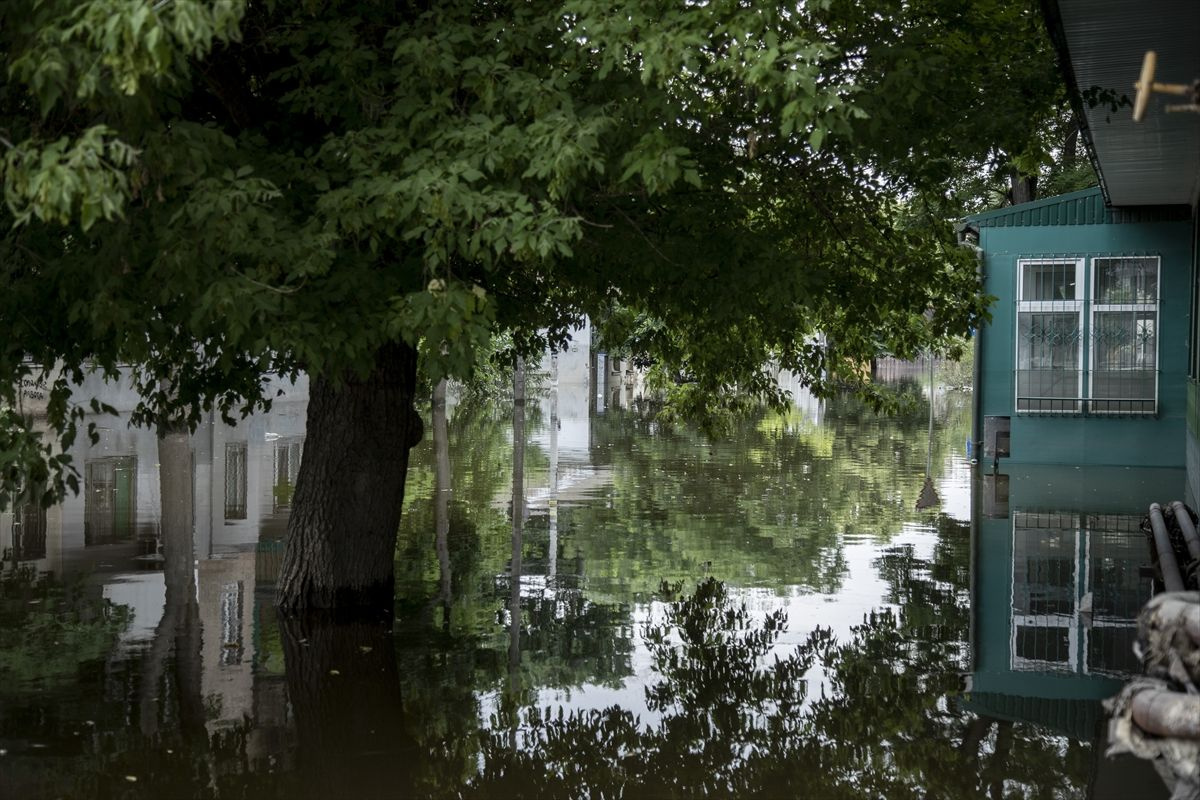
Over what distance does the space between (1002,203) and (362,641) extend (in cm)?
3038

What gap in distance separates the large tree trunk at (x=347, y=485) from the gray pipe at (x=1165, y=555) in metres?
6.08

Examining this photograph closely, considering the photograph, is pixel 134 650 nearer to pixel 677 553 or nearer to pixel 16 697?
pixel 16 697

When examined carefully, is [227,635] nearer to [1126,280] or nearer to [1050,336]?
[1050,336]

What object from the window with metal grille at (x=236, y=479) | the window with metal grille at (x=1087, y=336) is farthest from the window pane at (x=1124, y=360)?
the window with metal grille at (x=236, y=479)

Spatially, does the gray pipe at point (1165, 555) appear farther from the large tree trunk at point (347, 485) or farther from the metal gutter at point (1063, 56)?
the large tree trunk at point (347, 485)

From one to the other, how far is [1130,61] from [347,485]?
274 inches

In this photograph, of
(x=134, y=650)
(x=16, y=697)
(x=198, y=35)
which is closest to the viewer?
(x=198, y=35)

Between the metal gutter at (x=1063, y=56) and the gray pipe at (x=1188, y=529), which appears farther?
the gray pipe at (x=1188, y=529)

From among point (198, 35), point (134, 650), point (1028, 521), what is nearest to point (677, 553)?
point (1028, 521)

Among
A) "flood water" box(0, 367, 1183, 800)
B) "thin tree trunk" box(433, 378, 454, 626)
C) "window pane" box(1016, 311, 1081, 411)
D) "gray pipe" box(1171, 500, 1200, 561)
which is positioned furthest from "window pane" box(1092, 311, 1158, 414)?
"gray pipe" box(1171, 500, 1200, 561)

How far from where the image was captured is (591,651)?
10.9 meters

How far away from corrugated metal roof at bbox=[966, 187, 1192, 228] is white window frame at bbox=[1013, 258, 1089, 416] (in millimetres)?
654

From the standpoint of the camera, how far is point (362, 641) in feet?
36.6

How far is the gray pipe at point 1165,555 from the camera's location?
26.5 feet
